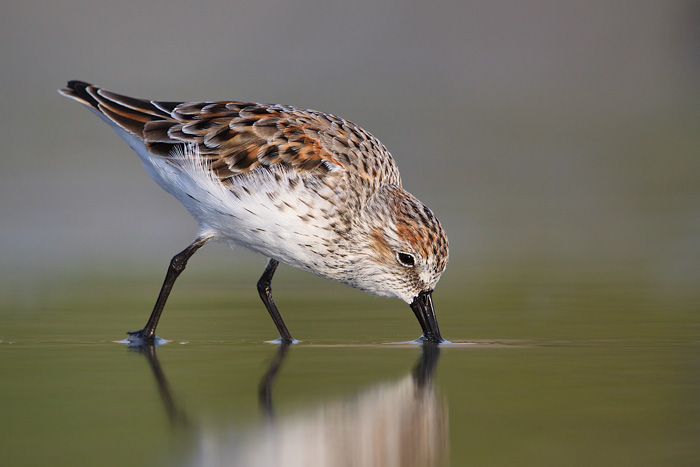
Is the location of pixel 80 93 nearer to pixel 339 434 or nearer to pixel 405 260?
pixel 405 260

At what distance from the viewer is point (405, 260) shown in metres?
7.02

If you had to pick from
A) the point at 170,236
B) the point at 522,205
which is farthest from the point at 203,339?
the point at 522,205

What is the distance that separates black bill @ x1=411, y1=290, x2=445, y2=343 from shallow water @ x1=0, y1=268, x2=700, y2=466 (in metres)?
0.18

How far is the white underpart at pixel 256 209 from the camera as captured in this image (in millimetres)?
6828

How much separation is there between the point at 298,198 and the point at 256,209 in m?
0.29

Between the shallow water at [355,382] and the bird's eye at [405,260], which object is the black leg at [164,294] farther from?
the bird's eye at [405,260]

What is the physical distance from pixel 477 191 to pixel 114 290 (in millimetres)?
7646

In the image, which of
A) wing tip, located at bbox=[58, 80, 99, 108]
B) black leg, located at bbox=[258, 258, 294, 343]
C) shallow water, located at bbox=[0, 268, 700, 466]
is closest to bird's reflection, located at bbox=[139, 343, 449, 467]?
shallow water, located at bbox=[0, 268, 700, 466]

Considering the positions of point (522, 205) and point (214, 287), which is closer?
point (214, 287)

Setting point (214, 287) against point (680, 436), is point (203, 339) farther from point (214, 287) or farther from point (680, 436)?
point (680, 436)

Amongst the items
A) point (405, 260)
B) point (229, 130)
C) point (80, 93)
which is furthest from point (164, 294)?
point (80, 93)

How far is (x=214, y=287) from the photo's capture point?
9.84 meters

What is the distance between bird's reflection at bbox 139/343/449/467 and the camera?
405 centimetres

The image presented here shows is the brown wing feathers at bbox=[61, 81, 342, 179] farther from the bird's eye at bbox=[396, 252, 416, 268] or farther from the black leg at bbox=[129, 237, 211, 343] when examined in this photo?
the bird's eye at bbox=[396, 252, 416, 268]
